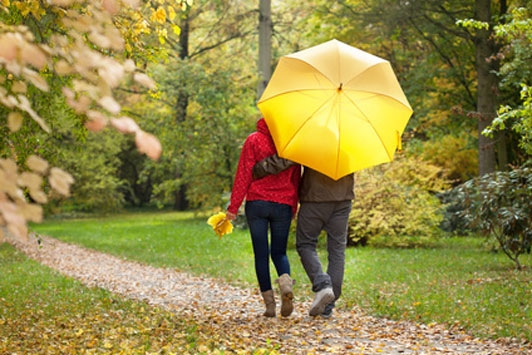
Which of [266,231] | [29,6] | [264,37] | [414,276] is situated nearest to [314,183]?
[266,231]

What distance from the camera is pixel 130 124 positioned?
1844mm

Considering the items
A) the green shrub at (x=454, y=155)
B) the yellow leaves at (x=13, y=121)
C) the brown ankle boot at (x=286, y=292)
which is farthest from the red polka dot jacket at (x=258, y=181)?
the green shrub at (x=454, y=155)

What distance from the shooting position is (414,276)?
8.21 metres

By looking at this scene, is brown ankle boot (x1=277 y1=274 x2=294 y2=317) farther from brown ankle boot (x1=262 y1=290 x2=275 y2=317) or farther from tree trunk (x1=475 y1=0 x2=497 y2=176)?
tree trunk (x1=475 y1=0 x2=497 y2=176)

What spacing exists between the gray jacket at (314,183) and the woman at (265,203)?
91 mm

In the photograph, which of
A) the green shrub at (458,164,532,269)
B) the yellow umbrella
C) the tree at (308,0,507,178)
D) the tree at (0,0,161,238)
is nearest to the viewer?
the tree at (0,0,161,238)

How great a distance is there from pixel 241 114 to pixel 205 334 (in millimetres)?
17432

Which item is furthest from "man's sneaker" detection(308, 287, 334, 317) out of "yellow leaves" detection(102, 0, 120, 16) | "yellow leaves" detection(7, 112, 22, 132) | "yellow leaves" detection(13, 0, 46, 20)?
"yellow leaves" detection(7, 112, 22, 132)

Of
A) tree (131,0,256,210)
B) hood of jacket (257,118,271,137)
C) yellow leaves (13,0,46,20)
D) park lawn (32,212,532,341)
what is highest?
tree (131,0,256,210)

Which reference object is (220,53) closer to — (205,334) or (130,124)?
(205,334)

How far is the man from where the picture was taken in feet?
16.7

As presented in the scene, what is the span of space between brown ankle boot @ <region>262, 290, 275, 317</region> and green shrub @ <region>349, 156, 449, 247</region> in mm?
7049

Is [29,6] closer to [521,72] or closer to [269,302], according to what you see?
[269,302]

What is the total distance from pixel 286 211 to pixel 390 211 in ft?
25.3
